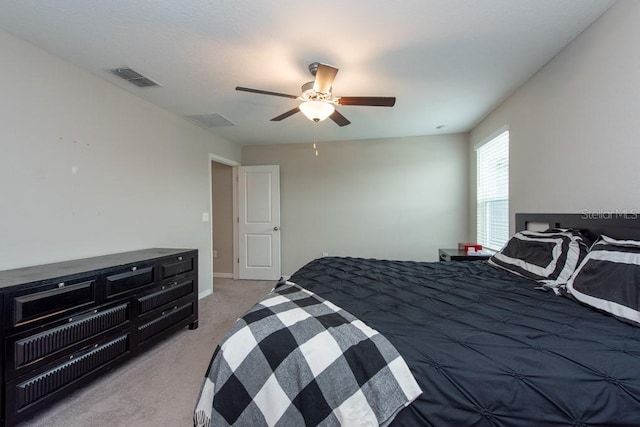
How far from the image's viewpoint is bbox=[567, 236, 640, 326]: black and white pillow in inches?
48.5

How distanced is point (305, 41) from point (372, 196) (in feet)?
9.88

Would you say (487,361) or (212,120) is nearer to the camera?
(487,361)

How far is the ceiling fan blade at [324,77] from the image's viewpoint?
1906 millimetres

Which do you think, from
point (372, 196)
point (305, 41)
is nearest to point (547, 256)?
point (305, 41)

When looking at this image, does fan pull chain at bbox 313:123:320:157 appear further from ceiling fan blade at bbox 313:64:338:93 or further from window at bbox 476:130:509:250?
window at bbox 476:130:509:250

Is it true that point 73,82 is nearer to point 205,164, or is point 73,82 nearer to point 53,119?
point 53,119

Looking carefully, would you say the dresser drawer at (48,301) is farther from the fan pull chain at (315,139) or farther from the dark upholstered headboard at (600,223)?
the dark upholstered headboard at (600,223)

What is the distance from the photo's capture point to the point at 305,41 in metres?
2.04

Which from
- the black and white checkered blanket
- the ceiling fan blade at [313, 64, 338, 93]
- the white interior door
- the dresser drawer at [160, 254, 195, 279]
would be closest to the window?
the ceiling fan blade at [313, 64, 338, 93]

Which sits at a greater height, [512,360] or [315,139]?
[315,139]

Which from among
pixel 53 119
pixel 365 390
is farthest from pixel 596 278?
pixel 53 119

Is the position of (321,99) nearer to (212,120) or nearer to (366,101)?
(366,101)

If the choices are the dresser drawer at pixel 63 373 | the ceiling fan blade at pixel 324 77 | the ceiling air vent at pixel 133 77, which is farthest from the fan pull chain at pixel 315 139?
the dresser drawer at pixel 63 373

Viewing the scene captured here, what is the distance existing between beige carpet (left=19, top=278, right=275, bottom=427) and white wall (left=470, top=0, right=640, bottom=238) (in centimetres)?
305
